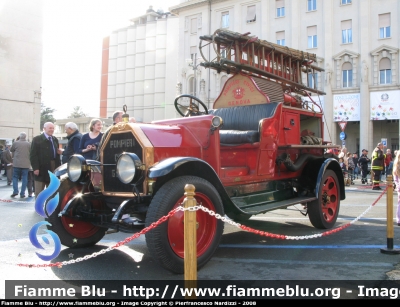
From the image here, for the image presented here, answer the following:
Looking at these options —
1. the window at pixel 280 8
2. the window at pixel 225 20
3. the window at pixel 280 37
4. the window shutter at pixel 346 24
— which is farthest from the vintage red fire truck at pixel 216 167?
the window at pixel 225 20

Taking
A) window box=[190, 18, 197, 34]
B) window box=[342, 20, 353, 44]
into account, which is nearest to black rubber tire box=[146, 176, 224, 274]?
window box=[342, 20, 353, 44]

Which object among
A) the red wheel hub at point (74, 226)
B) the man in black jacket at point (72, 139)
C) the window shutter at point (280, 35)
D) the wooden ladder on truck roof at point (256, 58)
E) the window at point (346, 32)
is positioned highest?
the window shutter at point (280, 35)

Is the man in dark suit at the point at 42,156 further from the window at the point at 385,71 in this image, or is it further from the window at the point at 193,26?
the window at the point at 193,26

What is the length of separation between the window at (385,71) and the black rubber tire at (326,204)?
2594 centimetres

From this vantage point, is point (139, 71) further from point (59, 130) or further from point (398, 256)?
point (398, 256)

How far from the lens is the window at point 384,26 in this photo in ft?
96.1

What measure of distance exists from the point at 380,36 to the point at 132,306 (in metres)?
31.5

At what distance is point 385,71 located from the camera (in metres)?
29.5

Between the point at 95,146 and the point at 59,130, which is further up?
the point at 59,130

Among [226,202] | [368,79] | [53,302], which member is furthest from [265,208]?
[368,79]

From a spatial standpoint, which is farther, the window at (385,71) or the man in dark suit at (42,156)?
the window at (385,71)

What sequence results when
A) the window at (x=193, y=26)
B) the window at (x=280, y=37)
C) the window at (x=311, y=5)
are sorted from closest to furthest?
the window at (x=311, y=5), the window at (x=280, y=37), the window at (x=193, y=26)

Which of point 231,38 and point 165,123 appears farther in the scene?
point 231,38

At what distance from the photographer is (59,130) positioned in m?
55.5
